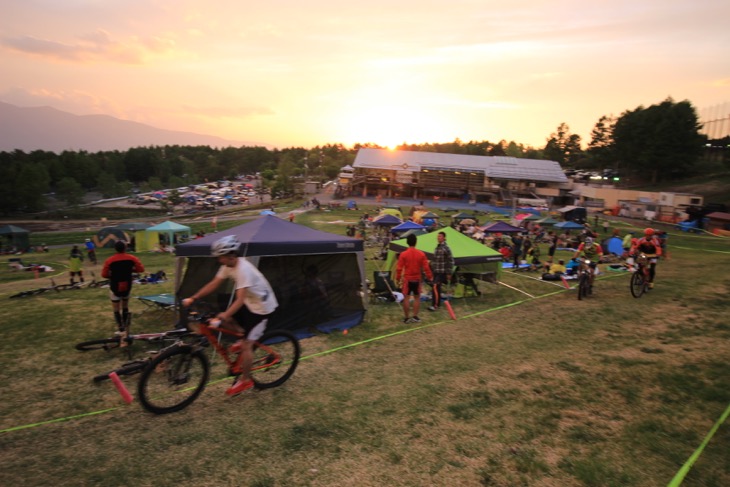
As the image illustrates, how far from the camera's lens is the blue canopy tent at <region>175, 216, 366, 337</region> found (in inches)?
321

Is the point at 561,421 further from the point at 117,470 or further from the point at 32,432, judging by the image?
the point at 32,432

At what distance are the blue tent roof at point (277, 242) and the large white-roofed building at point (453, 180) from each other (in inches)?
2766

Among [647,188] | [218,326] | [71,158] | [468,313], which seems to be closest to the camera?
[218,326]

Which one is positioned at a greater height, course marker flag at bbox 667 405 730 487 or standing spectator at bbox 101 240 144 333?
standing spectator at bbox 101 240 144 333

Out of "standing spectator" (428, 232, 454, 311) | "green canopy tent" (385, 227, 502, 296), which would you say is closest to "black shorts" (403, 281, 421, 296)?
"standing spectator" (428, 232, 454, 311)

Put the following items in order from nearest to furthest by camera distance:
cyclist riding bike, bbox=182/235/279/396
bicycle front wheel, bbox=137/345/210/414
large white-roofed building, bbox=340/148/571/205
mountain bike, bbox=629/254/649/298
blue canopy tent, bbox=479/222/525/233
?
bicycle front wheel, bbox=137/345/210/414 → cyclist riding bike, bbox=182/235/279/396 → mountain bike, bbox=629/254/649/298 → blue canopy tent, bbox=479/222/525/233 → large white-roofed building, bbox=340/148/571/205

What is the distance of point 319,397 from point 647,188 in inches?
3307

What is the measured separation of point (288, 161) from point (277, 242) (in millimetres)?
118685

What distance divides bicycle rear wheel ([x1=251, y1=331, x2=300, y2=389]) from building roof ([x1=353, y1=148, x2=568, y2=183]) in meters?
75.6

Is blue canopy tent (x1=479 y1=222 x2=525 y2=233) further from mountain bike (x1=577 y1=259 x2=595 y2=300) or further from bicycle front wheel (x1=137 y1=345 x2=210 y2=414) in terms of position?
bicycle front wheel (x1=137 y1=345 x2=210 y2=414)

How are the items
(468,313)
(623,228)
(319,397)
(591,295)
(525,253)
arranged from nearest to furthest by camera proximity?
(319,397) < (468,313) < (591,295) < (525,253) < (623,228)

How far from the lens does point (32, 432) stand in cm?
458

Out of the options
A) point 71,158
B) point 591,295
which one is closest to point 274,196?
point 71,158

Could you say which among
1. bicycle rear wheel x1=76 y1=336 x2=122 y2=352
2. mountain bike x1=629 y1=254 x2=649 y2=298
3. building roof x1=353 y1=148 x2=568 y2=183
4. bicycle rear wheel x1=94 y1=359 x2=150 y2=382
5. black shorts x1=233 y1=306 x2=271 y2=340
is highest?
building roof x1=353 y1=148 x2=568 y2=183
